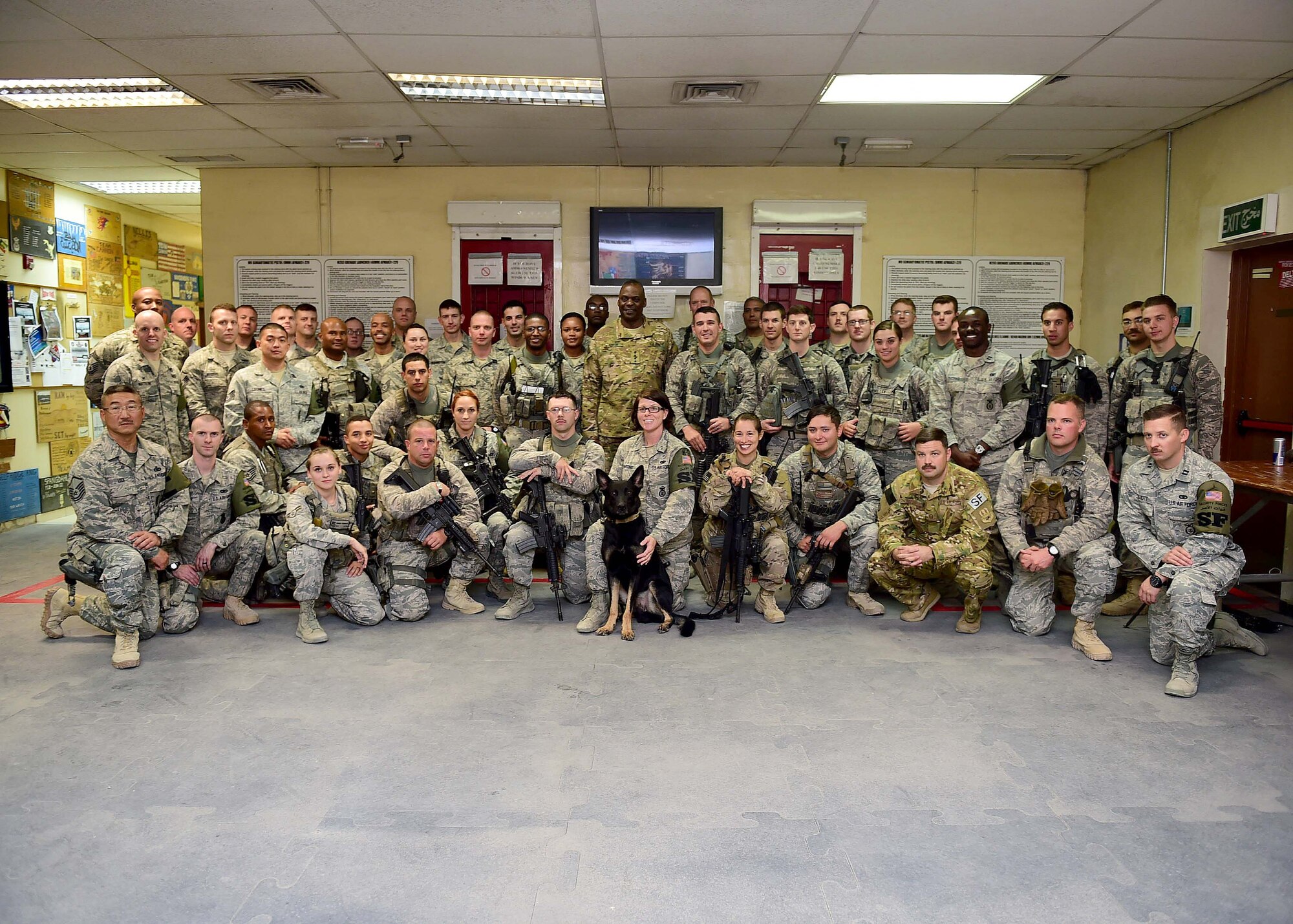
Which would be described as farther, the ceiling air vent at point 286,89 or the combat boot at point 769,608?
the ceiling air vent at point 286,89

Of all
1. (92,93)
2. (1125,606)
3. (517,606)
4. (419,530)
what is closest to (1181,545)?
(1125,606)

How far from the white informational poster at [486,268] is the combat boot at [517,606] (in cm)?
375

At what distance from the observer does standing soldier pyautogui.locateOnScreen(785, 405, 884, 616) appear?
5.29 metres

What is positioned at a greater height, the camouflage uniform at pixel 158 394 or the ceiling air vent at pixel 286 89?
the ceiling air vent at pixel 286 89

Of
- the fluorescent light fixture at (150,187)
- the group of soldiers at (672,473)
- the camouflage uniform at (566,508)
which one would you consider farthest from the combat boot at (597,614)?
the fluorescent light fixture at (150,187)

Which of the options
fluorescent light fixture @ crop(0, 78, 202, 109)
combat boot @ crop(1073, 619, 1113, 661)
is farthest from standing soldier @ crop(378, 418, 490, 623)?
combat boot @ crop(1073, 619, 1113, 661)

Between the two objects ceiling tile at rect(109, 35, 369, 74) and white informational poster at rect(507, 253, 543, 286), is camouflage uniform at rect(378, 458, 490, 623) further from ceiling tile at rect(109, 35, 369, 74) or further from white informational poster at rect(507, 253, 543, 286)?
white informational poster at rect(507, 253, 543, 286)

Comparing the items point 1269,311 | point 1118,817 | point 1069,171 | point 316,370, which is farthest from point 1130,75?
point 316,370

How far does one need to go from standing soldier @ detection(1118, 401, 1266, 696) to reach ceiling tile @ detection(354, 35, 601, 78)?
3.84m

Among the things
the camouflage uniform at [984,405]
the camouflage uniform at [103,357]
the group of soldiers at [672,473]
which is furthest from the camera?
the camouflage uniform at [103,357]

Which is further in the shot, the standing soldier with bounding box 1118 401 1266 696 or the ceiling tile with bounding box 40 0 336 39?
the ceiling tile with bounding box 40 0 336 39

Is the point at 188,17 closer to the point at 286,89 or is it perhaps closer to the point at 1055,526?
the point at 286,89

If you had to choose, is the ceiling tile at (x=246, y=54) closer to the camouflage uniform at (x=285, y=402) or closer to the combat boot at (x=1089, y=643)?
the camouflage uniform at (x=285, y=402)

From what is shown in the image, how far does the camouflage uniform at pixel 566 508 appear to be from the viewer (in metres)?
5.14
